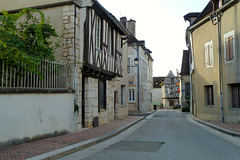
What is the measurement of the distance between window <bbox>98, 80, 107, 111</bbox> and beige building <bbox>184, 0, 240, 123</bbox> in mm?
Answer: 6561

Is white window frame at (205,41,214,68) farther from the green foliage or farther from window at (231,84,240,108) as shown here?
the green foliage

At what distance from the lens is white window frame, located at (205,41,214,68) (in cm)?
1391

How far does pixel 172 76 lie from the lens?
2035 inches

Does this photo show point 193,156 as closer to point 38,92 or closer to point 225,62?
point 38,92

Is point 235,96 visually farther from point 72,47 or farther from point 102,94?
point 72,47

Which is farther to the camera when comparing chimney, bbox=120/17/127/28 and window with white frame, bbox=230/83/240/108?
chimney, bbox=120/17/127/28

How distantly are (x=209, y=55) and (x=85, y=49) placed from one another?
843 cm

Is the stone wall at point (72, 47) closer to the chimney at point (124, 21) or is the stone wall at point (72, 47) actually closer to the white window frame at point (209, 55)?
the white window frame at point (209, 55)

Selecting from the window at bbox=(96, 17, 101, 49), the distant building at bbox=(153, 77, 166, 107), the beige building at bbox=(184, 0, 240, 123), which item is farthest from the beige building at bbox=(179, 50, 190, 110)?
the distant building at bbox=(153, 77, 166, 107)

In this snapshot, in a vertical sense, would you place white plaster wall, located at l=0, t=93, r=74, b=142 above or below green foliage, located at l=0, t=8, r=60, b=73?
below

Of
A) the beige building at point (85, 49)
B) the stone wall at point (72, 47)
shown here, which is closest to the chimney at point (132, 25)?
the beige building at point (85, 49)

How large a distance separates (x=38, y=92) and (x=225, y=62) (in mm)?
10116

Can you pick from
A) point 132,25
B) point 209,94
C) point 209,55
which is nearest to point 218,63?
point 209,55

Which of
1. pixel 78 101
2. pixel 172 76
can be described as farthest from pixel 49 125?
pixel 172 76
